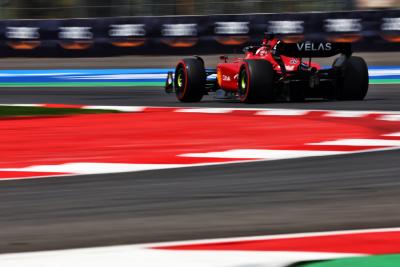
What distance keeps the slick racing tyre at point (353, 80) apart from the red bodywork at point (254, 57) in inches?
16.5

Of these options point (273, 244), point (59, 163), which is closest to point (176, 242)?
point (273, 244)

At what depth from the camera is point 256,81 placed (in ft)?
44.1

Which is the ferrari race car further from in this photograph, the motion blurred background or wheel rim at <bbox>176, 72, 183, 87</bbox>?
the motion blurred background

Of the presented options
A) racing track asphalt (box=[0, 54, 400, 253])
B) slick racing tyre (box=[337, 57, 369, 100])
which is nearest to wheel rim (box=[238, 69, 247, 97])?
slick racing tyre (box=[337, 57, 369, 100])

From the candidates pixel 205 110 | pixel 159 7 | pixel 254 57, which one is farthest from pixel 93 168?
pixel 159 7

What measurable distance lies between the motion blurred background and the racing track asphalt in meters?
16.2

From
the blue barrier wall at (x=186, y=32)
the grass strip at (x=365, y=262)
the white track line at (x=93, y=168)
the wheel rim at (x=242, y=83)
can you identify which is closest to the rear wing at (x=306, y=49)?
the wheel rim at (x=242, y=83)

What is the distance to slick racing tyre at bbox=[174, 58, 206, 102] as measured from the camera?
14.4m

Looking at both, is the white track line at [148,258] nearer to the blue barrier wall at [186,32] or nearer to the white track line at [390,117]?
the white track line at [390,117]

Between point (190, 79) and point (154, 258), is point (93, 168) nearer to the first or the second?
point (154, 258)

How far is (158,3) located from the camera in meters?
25.4

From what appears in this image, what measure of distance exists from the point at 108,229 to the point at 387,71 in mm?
16503

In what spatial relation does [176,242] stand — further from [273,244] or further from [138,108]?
[138,108]

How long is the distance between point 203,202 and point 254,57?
8168 millimetres
